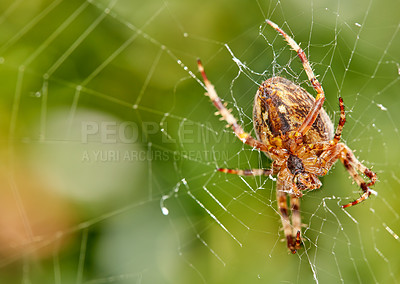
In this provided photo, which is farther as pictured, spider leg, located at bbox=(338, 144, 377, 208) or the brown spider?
spider leg, located at bbox=(338, 144, 377, 208)

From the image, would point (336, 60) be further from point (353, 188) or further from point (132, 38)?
point (132, 38)

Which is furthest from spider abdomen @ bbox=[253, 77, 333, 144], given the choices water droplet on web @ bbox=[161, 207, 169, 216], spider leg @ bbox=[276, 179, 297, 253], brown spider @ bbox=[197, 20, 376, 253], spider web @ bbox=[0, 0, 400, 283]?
water droplet on web @ bbox=[161, 207, 169, 216]

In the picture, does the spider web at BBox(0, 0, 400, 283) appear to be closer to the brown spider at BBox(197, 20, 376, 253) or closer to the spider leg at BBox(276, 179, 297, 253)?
the spider leg at BBox(276, 179, 297, 253)

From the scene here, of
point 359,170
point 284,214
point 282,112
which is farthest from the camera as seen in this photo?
point 284,214

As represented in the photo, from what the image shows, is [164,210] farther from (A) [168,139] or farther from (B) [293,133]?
(B) [293,133]

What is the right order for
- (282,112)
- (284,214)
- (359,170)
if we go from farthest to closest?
(284,214) < (359,170) < (282,112)

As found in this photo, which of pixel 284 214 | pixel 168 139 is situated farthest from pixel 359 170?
pixel 168 139

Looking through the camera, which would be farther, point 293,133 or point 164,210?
point 164,210
